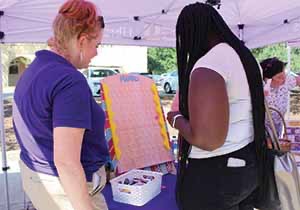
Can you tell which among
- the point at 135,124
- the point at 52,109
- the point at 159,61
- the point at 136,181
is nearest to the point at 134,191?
the point at 136,181

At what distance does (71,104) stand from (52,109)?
6cm

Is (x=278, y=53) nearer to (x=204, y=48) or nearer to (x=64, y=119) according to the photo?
(x=204, y=48)

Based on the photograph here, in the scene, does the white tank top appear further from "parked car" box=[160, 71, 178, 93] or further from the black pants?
"parked car" box=[160, 71, 178, 93]

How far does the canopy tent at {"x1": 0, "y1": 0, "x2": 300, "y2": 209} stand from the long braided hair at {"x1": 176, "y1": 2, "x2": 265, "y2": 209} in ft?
4.85

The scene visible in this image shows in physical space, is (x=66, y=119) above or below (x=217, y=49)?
below

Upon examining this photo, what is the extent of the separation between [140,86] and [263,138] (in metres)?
0.84

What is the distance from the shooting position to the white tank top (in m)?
1.13

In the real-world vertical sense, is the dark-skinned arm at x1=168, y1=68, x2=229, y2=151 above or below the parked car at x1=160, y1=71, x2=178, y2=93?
above

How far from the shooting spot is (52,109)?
3.05 ft

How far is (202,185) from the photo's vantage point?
122 cm

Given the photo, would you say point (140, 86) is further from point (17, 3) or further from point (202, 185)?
point (17, 3)

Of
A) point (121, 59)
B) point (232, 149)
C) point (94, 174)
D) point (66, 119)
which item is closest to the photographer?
point (66, 119)

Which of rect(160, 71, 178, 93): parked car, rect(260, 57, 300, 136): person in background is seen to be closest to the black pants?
rect(260, 57, 300, 136): person in background

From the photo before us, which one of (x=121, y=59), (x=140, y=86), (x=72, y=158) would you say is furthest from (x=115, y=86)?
(x=121, y=59)
